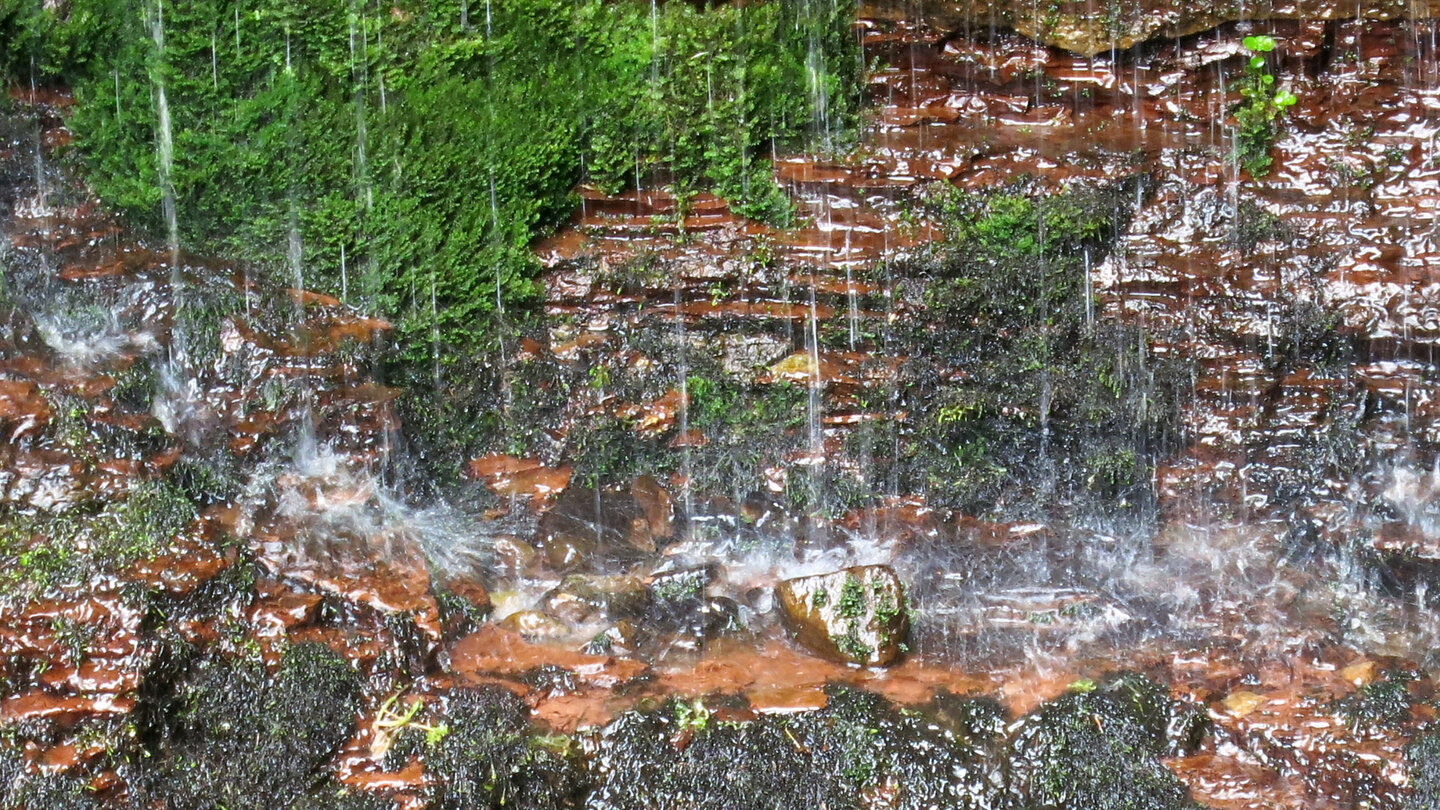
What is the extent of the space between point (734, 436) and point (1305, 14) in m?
4.50

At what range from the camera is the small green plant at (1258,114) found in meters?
→ 6.94

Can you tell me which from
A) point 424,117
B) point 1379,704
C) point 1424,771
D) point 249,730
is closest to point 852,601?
point 1379,704

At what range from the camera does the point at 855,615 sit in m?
5.57

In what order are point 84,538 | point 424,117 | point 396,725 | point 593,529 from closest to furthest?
point 396,725
point 84,538
point 593,529
point 424,117

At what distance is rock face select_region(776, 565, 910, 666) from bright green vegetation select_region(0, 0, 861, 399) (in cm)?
269

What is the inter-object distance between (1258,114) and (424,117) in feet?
17.6

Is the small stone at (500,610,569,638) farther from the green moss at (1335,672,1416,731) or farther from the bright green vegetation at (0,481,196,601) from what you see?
the green moss at (1335,672,1416,731)

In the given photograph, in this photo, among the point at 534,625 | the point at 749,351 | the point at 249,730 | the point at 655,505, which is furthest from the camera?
the point at 749,351

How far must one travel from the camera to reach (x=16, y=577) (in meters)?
5.06

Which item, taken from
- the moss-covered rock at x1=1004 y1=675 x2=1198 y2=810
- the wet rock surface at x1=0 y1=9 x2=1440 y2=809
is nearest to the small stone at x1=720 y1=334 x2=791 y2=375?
the wet rock surface at x1=0 y1=9 x2=1440 y2=809

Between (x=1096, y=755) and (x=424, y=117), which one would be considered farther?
(x=424, y=117)

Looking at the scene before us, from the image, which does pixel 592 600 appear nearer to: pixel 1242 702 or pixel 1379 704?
pixel 1242 702

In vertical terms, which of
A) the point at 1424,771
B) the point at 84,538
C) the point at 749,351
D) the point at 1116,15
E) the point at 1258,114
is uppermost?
the point at 1116,15

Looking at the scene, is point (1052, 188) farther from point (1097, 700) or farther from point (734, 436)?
point (1097, 700)
